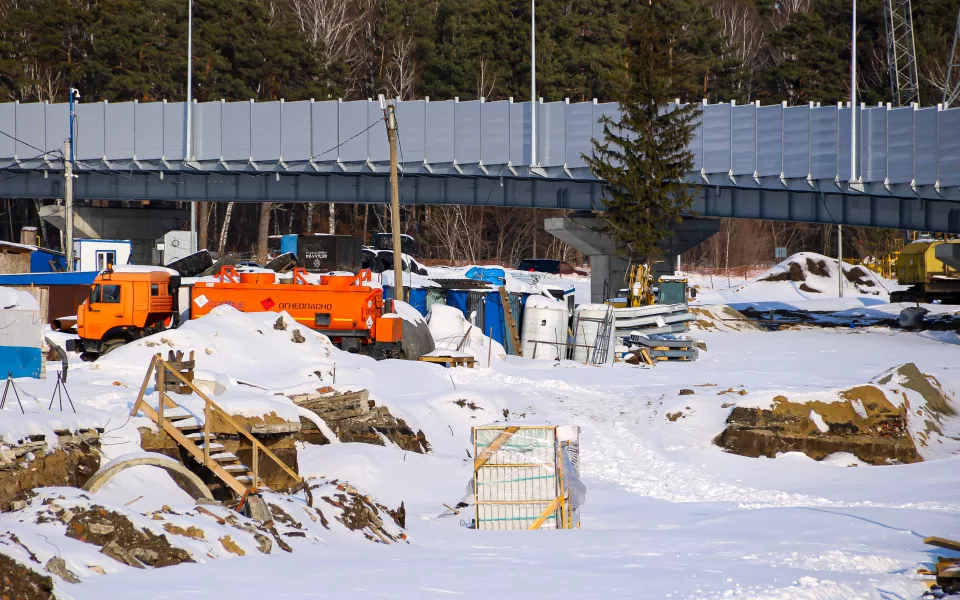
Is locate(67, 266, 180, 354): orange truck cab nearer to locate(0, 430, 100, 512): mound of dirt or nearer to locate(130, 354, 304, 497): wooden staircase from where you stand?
locate(130, 354, 304, 497): wooden staircase

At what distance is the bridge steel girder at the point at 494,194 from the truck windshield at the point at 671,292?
264 inches

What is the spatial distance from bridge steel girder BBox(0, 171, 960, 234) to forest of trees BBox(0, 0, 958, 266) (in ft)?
65.5

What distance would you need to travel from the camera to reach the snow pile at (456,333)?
30.6 meters

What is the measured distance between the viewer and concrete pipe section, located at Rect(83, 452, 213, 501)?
41.3 feet

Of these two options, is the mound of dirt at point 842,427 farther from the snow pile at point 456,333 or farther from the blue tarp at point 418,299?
the blue tarp at point 418,299

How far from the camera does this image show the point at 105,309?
94.0 ft

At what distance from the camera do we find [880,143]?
44875 mm

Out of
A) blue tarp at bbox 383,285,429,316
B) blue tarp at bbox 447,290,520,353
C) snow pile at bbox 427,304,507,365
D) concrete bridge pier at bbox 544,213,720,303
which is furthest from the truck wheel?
concrete bridge pier at bbox 544,213,720,303

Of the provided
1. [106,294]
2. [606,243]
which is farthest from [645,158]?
[106,294]

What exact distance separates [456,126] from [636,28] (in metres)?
9.06

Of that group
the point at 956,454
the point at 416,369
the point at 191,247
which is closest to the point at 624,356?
the point at 416,369

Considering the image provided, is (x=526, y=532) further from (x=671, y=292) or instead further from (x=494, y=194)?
(x=494, y=194)

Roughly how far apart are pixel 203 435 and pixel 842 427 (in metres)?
11.6

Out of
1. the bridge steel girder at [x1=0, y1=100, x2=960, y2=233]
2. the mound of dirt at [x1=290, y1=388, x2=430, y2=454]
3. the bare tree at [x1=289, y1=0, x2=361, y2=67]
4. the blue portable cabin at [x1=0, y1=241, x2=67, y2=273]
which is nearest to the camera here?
the mound of dirt at [x1=290, y1=388, x2=430, y2=454]
